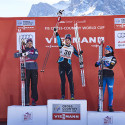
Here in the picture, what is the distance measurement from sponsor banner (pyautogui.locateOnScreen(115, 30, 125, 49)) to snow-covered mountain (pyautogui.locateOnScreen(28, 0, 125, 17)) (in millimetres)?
48278

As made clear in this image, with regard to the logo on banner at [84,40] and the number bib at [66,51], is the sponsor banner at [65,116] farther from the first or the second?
the logo on banner at [84,40]

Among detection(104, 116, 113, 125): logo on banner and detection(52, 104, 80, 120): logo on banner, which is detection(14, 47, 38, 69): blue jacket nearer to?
detection(52, 104, 80, 120): logo on banner

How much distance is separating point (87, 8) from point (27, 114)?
70.7 metres

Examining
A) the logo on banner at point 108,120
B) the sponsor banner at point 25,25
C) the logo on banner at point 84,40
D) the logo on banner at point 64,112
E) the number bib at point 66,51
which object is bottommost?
the logo on banner at point 108,120

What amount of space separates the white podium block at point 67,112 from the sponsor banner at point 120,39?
5.30ft

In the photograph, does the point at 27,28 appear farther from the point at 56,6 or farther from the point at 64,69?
the point at 56,6

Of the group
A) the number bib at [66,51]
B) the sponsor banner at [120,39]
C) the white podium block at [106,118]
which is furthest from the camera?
the sponsor banner at [120,39]

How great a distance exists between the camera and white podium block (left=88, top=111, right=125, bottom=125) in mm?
4309

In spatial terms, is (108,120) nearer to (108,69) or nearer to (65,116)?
(65,116)

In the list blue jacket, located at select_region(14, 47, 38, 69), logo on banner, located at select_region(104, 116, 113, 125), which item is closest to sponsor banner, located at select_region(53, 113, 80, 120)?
logo on banner, located at select_region(104, 116, 113, 125)

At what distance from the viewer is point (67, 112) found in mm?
4469

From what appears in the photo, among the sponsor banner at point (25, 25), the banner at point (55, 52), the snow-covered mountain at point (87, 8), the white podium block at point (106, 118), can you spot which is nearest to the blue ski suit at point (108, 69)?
the white podium block at point (106, 118)

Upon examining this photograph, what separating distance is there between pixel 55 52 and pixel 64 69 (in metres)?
0.66

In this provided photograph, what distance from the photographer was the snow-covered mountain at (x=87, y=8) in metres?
63.4
